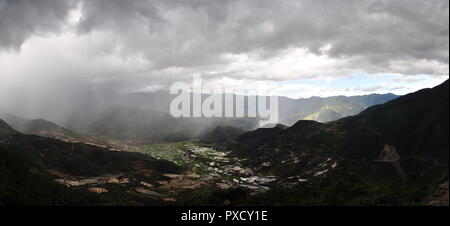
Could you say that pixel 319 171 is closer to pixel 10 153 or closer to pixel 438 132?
pixel 438 132

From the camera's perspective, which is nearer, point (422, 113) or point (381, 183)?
point (381, 183)

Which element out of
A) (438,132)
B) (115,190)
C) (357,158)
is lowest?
(115,190)

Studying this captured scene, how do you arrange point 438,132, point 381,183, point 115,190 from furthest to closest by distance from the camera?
point 115,190 < point 381,183 < point 438,132

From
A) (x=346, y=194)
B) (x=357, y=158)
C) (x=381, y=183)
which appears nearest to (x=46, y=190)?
(x=346, y=194)
